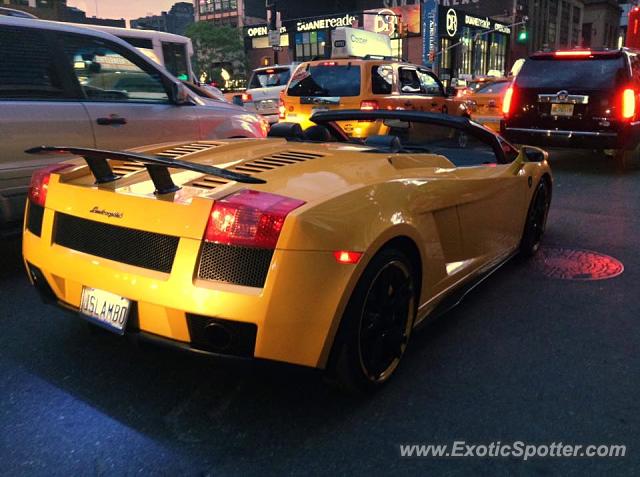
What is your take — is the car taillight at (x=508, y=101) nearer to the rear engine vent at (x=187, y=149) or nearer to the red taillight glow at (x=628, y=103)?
the red taillight glow at (x=628, y=103)

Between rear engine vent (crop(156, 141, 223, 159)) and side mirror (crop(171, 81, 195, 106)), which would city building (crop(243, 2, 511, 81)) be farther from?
rear engine vent (crop(156, 141, 223, 159))

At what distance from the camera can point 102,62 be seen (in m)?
4.91

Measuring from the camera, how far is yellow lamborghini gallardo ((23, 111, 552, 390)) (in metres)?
2.15

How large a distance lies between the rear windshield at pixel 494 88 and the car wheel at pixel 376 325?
1162 cm

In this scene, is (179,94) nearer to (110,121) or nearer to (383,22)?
(110,121)

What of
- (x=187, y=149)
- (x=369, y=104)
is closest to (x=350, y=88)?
(x=369, y=104)

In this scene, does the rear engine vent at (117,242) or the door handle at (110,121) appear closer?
the rear engine vent at (117,242)

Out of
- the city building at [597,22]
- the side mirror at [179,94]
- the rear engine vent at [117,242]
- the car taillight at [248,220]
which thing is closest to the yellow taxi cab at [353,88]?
the side mirror at [179,94]

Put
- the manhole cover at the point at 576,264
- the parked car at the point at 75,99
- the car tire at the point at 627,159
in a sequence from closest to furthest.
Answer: the parked car at the point at 75,99 < the manhole cover at the point at 576,264 < the car tire at the point at 627,159

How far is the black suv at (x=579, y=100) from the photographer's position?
8.84 meters

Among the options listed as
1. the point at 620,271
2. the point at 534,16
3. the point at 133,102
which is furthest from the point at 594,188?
the point at 534,16

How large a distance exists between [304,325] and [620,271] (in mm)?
3422

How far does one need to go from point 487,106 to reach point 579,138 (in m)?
4.00

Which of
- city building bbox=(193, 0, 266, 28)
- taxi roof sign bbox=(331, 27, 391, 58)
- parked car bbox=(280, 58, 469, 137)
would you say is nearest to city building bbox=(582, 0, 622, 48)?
city building bbox=(193, 0, 266, 28)
